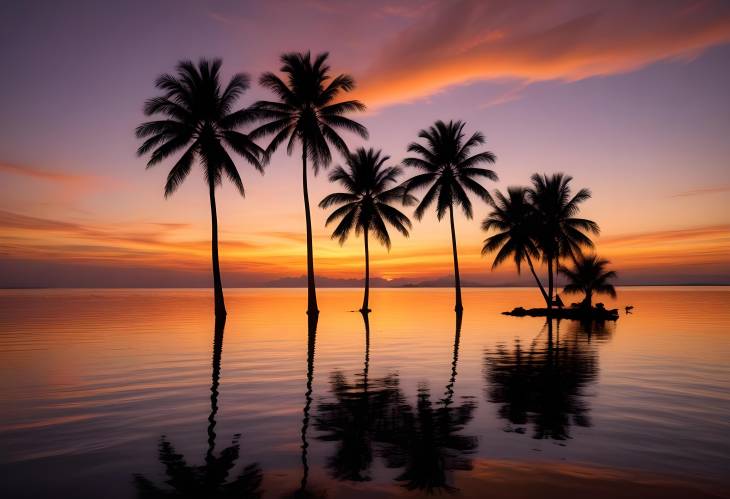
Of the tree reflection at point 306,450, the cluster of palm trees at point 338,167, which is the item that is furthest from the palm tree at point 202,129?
the tree reflection at point 306,450

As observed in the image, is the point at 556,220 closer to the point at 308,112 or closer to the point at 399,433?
the point at 308,112

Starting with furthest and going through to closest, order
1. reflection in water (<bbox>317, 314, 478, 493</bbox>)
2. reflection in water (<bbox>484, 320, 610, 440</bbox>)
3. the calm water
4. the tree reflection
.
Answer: reflection in water (<bbox>484, 320, 610, 440</bbox>), reflection in water (<bbox>317, 314, 478, 493</bbox>), the calm water, the tree reflection

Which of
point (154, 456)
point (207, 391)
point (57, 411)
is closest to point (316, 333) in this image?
point (207, 391)

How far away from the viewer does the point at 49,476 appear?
602 cm

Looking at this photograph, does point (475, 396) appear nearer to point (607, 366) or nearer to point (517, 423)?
point (517, 423)

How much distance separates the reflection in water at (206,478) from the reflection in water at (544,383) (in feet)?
14.8

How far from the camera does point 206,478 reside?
5.90 m

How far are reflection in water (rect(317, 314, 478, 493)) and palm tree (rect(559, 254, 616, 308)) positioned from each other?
35995mm

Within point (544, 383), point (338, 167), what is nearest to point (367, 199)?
point (338, 167)

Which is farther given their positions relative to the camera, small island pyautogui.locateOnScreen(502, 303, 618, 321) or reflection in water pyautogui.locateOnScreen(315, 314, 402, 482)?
small island pyautogui.locateOnScreen(502, 303, 618, 321)

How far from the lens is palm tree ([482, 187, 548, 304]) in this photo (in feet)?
147

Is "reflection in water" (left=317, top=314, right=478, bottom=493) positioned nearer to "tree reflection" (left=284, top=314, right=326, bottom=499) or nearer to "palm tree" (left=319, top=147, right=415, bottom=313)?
"tree reflection" (left=284, top=314, right=326, bottom=499)

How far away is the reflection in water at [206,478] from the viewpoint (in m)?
5.48

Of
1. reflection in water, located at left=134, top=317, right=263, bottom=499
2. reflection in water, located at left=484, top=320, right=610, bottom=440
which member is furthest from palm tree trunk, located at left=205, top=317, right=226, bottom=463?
reflection in water, located at left=484, top=320, right=610, bottom=440
